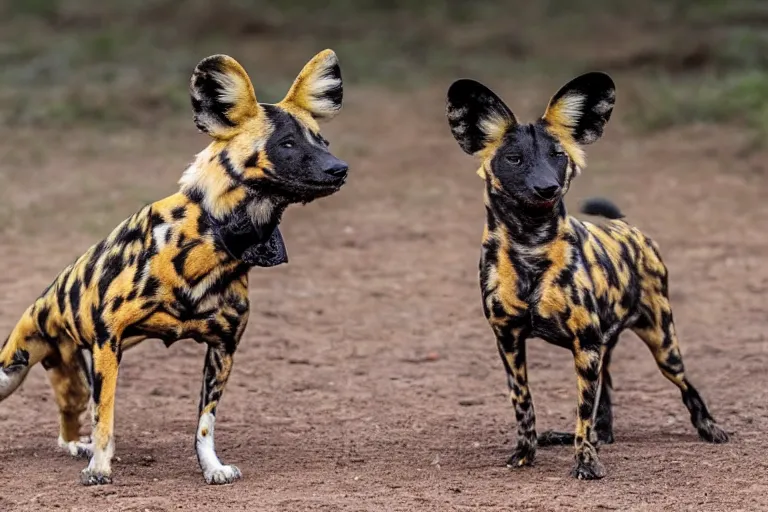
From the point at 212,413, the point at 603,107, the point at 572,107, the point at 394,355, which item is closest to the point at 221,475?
the point at 212,413

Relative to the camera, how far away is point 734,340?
8.84 m

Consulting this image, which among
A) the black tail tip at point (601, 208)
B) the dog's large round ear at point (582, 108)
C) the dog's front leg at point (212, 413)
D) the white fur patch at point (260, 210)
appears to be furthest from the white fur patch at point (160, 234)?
the black tail tip at point (601, 208)

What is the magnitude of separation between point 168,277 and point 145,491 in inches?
35.7

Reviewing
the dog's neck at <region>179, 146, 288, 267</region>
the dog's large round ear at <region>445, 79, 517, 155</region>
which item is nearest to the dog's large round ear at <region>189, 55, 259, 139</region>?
the dog's neck at <region>179, 146, 288, 267</region>

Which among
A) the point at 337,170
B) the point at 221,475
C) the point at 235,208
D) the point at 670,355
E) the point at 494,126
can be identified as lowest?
the point at 221,475

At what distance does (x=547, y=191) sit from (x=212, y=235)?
140 centimetres

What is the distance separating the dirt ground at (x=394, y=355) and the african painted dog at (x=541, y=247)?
41 centimetres

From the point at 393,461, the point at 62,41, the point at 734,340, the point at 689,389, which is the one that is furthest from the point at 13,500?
the point at 62,41

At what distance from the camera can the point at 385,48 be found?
19.6 meters

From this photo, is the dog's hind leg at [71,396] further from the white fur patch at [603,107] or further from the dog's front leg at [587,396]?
the white fur patch at [603,107]

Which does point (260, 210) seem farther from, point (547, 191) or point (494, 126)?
point (547, 191)

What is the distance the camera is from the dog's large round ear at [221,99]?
5777mm

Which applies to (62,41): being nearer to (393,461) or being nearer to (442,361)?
(442,361)

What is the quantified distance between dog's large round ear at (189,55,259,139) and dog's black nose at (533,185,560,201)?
1.25 meters
